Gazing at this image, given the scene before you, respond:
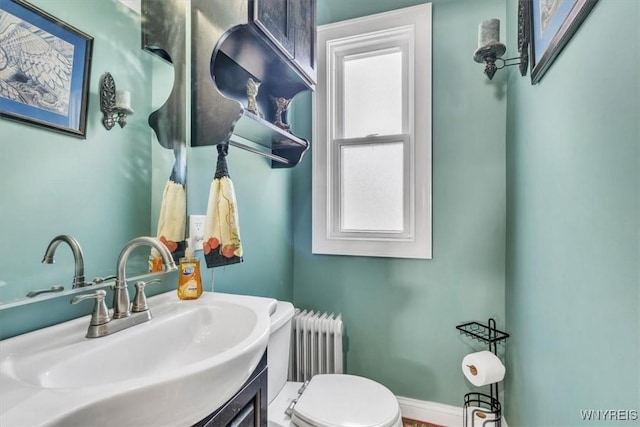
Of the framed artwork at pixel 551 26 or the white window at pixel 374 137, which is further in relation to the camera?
the white window at pixel 374 137

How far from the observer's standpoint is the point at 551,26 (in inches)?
34.1

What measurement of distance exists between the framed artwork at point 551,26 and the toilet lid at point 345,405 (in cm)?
132

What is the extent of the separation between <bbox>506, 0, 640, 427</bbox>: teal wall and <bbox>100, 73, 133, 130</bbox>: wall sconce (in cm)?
120

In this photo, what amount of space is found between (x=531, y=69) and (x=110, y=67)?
1.39 metres

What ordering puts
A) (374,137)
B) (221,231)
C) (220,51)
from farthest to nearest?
1. (374,137)
2. (220,51)
3. (221,231)

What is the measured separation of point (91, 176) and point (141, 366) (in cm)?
52

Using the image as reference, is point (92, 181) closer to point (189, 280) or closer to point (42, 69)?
point (42, 69)

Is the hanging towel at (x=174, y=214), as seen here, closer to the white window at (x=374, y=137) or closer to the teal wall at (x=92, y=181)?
the teal wall at (x=92, y=181)

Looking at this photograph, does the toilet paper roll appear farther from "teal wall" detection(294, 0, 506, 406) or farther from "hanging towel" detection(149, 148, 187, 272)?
"hanging towel" detection(149, 148, 187, 272)

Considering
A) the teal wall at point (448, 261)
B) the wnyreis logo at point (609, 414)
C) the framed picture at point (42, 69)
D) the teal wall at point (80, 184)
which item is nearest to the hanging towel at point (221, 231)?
the teal wall at point (80, 184)

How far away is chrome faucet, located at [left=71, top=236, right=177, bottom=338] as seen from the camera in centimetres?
69

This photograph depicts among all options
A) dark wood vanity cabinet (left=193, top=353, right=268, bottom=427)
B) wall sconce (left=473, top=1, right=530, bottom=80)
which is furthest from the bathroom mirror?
wall sconce (left=473, top=1, right=530, bottom=80)

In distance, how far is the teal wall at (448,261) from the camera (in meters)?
1.57

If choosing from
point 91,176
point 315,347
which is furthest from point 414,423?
point 91,176
